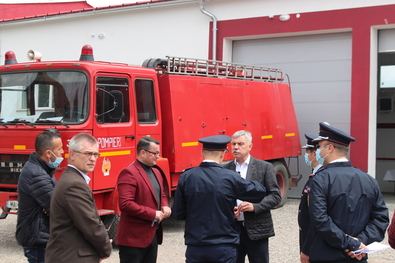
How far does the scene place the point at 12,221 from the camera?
10562mm

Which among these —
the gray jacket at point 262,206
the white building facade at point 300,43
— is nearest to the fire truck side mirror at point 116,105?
the gray jacket at point 262,206

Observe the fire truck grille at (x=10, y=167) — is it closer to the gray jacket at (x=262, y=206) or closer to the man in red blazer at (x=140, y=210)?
the man in red blazer at (x=140, y=210)

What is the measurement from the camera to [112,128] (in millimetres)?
8203

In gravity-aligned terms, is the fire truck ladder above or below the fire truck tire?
above

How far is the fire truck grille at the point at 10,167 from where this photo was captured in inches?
317

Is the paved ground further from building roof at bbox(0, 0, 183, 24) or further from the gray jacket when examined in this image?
building roof at bbox(0, 0, 183, 24)

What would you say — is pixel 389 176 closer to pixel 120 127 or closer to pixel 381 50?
pixel 381 50

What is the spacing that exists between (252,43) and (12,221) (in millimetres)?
7841

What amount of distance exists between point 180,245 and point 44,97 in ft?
10.1

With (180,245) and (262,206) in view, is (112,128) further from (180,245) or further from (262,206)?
(262,206)

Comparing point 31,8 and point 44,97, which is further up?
point 31,8

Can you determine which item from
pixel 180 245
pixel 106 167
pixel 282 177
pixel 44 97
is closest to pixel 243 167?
pixel 106 167

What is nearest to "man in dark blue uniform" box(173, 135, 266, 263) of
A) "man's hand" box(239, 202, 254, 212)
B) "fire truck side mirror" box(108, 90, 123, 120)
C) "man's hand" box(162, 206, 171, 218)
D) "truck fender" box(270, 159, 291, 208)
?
"man's hand" box(239, 202, 254, 212)

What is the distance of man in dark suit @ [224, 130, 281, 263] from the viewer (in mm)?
5340
